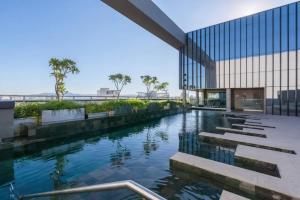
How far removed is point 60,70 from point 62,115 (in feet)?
23.0

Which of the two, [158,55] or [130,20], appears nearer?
[130,20]

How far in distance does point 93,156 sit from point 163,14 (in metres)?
15.2

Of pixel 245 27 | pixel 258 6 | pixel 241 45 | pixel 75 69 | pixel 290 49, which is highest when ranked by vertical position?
pixel 258 6

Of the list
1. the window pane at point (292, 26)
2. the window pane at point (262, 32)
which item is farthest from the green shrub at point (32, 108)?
the window pane at point (292, 26)

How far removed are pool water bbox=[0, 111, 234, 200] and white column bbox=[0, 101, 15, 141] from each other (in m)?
1.59

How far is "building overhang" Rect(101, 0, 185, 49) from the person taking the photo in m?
12.7

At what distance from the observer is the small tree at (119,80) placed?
2795 centimetres

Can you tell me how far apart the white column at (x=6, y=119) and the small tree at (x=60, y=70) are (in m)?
7.95

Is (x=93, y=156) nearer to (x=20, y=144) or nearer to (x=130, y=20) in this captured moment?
(x=20, y=144)

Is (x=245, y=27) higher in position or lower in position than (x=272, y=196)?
higher

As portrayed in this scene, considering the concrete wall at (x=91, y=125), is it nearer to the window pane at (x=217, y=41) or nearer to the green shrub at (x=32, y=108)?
the green shrub at (x=32, y=108)

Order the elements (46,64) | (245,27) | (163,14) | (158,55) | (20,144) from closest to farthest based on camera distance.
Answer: (20,144)
(46,64)
(163,14)
(245,27)
(158,55)

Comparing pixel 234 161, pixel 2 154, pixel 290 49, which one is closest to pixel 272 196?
pixel 234 161

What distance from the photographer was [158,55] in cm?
3033
